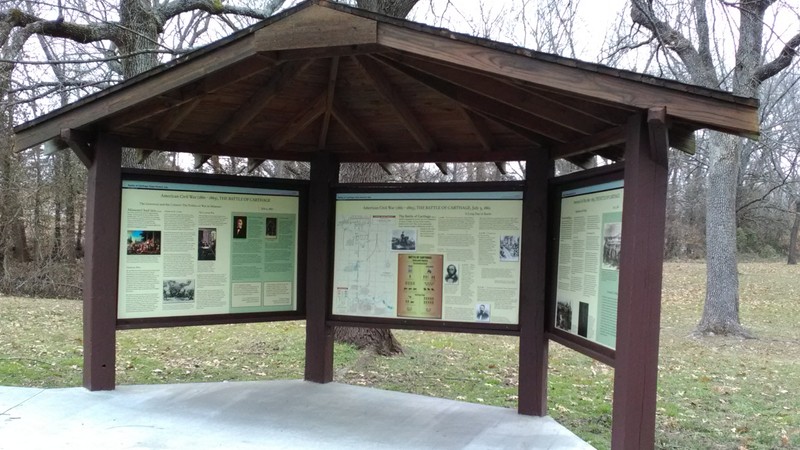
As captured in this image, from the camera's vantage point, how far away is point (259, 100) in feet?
17.3

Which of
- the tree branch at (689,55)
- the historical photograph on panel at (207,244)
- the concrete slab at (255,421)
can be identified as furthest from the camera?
the tree branch at (689,55)

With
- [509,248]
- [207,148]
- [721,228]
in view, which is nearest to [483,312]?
[509,248]

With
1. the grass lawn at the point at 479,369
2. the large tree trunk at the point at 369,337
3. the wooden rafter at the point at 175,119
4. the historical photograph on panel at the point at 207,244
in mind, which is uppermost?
the wooden rafter at the point at 175,119

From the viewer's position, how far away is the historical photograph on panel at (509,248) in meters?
5.38

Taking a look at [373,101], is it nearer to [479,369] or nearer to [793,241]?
[479,369]

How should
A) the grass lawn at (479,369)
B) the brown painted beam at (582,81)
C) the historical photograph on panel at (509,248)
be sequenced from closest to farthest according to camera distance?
the brown painted beam at (582,81) → the historical photograph on panel at (509,248) → the grass lawn at (479,369)

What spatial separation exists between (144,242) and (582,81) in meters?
4.01

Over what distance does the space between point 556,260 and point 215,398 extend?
3.26 meters

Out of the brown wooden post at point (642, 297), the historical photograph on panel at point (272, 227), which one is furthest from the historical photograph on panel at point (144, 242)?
the brown wooden post at point (642, 297)

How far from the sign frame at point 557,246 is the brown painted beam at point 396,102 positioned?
125 cm

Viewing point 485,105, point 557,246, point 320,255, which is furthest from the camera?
point 320,255

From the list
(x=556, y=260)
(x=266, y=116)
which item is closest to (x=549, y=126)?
(x=556, y=260)

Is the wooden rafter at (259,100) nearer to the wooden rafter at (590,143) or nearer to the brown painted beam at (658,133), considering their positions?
the wooden rafter at (590,143)

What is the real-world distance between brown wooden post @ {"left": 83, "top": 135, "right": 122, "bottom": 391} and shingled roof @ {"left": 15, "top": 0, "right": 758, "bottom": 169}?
0.23 metres
